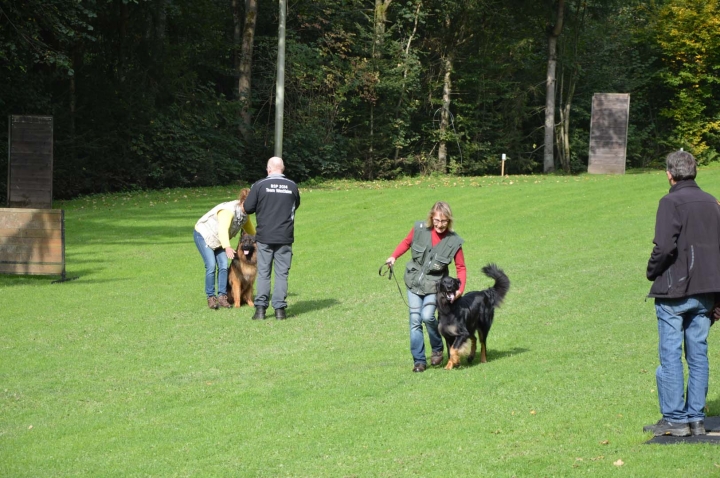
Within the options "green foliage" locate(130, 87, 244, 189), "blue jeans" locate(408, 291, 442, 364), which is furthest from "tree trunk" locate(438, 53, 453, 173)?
"blue jeans" locate(408, 291, 442, 364)

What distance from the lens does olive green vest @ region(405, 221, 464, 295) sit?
952cm

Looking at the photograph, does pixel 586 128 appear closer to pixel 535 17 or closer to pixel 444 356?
pixel 535 17

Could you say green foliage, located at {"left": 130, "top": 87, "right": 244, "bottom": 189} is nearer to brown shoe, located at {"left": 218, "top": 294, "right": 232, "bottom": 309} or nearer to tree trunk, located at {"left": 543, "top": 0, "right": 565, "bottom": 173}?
tree trunk, located at {"left": 543, "top": 0, "right": 565, "bottom": 173}

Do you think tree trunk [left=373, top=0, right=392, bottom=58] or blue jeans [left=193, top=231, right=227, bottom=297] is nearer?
blue jeans [left=193, top=231, right=227, bottom=297]

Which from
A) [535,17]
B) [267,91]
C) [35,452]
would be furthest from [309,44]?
[35,452]

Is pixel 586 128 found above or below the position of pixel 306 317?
above

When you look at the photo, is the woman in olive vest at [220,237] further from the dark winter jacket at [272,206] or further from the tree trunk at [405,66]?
the tree trunk at [405,66]

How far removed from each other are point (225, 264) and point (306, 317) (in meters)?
1.67

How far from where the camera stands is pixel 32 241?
59.7 feet

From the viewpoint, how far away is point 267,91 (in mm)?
43594

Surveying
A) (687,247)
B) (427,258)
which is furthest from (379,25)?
(687,247)

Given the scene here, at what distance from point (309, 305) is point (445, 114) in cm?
3303

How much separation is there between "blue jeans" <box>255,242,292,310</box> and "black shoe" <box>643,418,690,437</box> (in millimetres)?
7107

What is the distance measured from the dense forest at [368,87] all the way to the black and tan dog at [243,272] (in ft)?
71.7
